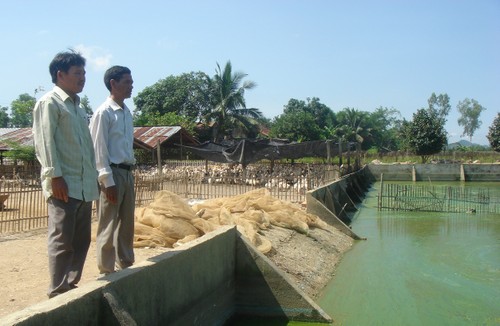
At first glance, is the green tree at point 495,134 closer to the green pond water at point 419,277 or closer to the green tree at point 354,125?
the green tree at point 354,125

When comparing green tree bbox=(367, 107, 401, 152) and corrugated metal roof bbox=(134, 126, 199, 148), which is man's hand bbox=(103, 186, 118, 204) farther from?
green tree bbox=(367, 107, 401, 152)

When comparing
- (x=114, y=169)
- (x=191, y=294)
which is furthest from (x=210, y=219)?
(x=114, y=169)

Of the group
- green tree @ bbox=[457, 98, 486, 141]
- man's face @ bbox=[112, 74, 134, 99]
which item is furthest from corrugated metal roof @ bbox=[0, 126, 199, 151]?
green tree @ bbox=[457, 98, 486, 141]

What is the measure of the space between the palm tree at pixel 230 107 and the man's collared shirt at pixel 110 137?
28.4 meters

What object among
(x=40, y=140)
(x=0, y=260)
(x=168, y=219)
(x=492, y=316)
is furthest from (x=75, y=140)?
(x=492, y=316)

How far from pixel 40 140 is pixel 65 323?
1.16 metres

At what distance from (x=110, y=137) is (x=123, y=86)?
45 cm

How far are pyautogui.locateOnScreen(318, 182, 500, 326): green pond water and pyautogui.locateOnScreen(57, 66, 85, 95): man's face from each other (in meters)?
4.23

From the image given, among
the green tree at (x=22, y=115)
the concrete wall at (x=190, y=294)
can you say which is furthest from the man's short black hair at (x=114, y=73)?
the green tree at (x=22, y=115)

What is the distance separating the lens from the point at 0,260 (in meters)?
5.41

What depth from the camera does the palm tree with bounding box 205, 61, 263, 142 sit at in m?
32.4

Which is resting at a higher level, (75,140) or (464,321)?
Answer: (75,140)

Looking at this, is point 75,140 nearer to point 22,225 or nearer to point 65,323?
point 65,323

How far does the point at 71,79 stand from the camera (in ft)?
10.8
